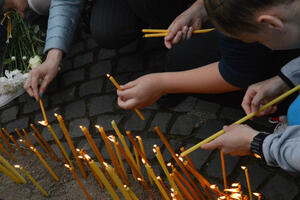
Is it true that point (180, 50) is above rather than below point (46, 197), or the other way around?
above

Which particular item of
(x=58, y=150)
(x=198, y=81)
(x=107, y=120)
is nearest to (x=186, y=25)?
(x=198, y=81)

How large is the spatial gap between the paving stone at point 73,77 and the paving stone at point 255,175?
1.49 m

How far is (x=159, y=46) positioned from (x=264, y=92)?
1.39m

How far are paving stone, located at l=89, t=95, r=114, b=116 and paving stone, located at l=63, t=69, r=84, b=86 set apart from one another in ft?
1.01

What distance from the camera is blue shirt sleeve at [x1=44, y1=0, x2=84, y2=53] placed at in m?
2.46

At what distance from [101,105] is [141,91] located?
823 mm

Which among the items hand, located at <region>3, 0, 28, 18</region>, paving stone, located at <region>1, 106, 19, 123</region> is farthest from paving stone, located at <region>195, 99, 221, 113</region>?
hand, located at <region>3, 0, 28, 18</region>

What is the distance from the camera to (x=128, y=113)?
8.36 feet

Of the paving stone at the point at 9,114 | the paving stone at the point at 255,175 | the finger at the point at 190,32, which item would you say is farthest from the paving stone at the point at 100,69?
the paving stone at the point at 255,175

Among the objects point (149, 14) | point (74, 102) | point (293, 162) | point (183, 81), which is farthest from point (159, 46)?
point (293, 162)

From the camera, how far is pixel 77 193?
2012 millimetres

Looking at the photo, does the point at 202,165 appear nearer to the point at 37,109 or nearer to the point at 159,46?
the point at 159,46

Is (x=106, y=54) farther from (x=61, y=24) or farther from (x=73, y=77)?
(x=61, y=24)

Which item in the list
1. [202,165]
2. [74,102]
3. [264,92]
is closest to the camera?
[264,92]
